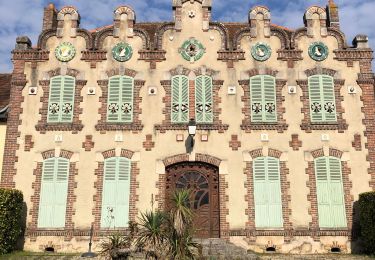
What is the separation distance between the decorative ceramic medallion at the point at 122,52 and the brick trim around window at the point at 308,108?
6.85 m

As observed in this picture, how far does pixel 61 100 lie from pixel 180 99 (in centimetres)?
466

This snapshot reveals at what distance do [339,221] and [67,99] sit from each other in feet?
37.0

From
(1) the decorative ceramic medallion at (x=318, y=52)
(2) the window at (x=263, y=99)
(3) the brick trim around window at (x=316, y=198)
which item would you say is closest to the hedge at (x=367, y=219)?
(3) the brick trim around window at (x=316, y=198)

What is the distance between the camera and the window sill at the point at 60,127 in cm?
1747

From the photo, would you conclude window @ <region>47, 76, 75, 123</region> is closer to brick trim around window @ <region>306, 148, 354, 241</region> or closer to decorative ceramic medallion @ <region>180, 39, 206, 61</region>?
decorative ceramic medallion @ <region>180, 39, 206, 61</region>

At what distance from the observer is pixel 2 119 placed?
18.1 meters

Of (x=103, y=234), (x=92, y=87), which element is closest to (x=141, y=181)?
(x=103, y=234)

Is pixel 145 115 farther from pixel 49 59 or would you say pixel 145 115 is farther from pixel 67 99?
pixel 49 59

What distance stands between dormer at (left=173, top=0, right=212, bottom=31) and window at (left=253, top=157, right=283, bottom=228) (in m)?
6.14

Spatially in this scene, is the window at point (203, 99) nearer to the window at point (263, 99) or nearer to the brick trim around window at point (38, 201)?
the window at point (263, 99)

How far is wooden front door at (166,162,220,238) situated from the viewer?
16.7 m

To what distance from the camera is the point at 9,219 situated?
15.4 meters

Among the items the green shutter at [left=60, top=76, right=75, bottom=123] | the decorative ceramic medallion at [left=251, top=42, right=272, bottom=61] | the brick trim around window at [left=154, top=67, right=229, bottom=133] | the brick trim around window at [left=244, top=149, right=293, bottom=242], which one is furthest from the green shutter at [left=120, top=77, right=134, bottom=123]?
the decorative ceramic medallion at [left=251, top=42, right=272, bottom=61]

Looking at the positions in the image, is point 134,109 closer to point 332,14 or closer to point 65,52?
point 65,52
